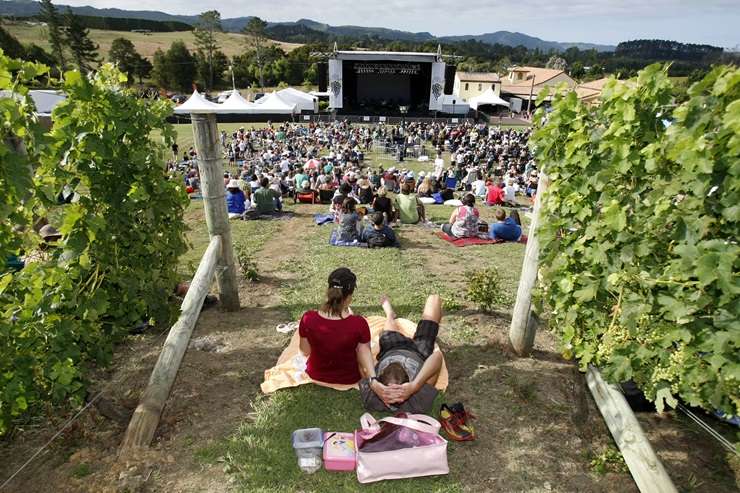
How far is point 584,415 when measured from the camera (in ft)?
13.2

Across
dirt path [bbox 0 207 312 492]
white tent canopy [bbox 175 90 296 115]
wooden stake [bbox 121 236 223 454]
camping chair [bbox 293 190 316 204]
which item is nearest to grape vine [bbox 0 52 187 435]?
wooden stake [bbox 121 236 223 454]

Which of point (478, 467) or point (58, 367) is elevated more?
point (58, 367)

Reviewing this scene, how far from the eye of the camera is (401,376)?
3908mm

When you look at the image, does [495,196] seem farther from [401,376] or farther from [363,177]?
[401,376]

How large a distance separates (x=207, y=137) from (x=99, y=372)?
9.21 ft

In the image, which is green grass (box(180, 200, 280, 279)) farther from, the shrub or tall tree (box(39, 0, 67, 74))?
tall tree (box(39, 0, 67, 74))

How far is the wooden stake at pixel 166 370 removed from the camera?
3.46 meters

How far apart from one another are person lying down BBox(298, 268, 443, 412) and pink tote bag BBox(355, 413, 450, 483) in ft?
1.38

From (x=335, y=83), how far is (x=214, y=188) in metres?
40.2

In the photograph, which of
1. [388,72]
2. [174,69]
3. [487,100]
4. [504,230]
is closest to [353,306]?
[504,230]

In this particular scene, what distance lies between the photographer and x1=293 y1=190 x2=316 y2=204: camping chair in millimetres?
14008

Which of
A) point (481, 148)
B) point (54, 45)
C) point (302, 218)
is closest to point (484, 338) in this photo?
point (302, 218)

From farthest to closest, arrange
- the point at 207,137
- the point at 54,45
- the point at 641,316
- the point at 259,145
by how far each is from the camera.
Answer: the point at 54,45
the point at 259,145
the point at 207,137
the point at 641,316

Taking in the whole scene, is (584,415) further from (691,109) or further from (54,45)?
(54,45)
